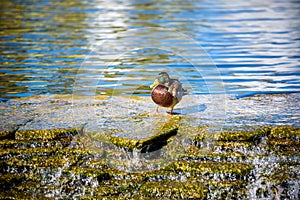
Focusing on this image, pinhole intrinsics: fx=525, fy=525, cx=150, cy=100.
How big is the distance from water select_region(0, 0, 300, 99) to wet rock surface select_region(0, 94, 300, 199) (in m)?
2.74

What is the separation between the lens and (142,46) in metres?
16.3

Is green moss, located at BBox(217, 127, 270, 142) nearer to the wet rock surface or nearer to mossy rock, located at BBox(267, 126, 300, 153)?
the wet rock surface

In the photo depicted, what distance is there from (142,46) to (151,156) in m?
10.1

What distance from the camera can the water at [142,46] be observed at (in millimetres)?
11289

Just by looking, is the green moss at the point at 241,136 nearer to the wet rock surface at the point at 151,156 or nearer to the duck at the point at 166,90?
the wet rock surface at the point at 151,156

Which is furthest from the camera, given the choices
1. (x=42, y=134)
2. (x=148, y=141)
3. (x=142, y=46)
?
(x=142, y=46)

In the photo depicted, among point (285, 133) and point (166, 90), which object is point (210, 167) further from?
point (166, 90)

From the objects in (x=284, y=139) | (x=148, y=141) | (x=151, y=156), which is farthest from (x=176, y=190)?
(x=284, y=139)

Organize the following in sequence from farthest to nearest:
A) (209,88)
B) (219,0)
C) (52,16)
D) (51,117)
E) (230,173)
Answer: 1. (219,0)
2. (52,16)
3. (209,88)
4. (51,117)
5. (230,173)

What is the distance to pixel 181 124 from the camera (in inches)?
276

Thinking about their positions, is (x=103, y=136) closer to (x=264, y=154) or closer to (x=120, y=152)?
(x=120, y=152)

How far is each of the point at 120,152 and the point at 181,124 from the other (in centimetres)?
95

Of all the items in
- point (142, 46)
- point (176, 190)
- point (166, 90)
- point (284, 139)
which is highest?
point (166, 90)

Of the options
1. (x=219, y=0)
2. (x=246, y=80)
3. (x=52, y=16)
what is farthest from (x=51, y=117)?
(x=219, y=0)
